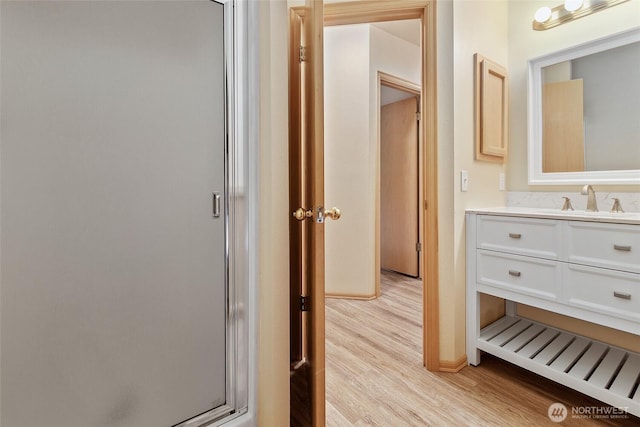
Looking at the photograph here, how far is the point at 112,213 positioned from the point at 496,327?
2171 mm

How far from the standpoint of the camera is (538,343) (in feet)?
5.88

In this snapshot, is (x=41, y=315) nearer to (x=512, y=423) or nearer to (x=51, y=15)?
(x=51, y=15)

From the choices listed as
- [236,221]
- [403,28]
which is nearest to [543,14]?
[403,28]

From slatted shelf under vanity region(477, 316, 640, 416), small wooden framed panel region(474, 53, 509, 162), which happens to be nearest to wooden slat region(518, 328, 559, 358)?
slatted shelf under vanity region(477, 316, 640, 416)

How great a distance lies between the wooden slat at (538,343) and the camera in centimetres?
169

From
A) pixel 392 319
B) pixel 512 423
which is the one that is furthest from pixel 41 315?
pixel 392 319

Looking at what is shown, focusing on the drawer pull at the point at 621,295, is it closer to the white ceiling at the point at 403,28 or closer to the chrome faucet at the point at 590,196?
the chrome faucet at the point at 590,196

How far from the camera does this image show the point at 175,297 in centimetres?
108

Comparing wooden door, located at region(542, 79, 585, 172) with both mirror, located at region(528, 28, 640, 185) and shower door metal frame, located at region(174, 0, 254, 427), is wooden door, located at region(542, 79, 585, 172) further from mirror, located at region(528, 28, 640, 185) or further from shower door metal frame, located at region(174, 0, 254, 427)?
shower door metal frame, located at region(174, 0, 254, 427)

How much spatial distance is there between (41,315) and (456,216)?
1842 mm

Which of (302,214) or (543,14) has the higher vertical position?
(543,14)

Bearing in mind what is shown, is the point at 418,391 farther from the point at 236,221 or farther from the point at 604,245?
the point at 236,221

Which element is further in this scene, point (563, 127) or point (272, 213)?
point (563, 127)

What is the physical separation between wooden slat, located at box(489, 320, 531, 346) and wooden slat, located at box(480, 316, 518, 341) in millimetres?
23
